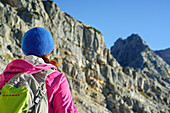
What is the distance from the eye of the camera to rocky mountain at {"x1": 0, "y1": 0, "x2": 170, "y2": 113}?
4262cm

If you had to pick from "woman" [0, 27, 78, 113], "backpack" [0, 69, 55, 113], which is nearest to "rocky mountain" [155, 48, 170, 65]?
"woman" [0, 27, 78, 113]

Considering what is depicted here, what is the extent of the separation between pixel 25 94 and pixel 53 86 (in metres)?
0.43

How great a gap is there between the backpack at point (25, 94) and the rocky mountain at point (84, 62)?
3460 cm

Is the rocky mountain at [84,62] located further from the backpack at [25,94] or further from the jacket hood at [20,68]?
the backpack at [25,94]

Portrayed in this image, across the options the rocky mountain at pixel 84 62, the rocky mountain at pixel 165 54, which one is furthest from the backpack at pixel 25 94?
the rocky mountain at pixel 165 54

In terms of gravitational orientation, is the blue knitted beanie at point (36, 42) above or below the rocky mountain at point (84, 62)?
below

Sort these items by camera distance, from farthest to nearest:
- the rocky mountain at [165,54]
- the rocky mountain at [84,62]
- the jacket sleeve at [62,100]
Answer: the rocky mountain at [165,54] < the rocky mountain at [84,62] < the jacket sleeve at [62,100]

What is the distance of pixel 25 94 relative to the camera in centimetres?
197

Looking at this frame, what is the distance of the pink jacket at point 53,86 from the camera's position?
7.44ft

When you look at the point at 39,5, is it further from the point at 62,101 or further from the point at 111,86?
the point at 62,101

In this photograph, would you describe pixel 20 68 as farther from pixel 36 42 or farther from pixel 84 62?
pixel 84 62

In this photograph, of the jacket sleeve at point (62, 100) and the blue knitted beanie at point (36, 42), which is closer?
the jacket sleeve at point (62, 100)

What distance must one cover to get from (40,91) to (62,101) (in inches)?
Result: 13.7

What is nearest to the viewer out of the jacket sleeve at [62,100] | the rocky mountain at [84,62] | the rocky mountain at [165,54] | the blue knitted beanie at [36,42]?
the jacket sleeve at [62,100]
